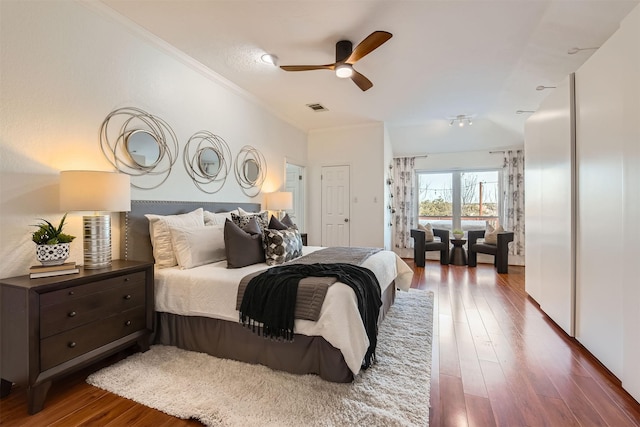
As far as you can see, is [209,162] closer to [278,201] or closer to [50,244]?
[278,201]

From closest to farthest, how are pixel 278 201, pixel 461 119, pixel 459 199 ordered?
1. pixel 278 201
2. pixel 461 119
3. pixel 459 199

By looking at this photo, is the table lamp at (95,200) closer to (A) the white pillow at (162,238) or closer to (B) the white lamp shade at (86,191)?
(B) the white lamp shade at (86,191)

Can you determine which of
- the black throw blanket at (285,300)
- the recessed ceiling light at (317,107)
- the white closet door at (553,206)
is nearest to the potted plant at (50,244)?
the black throw blanket at (285,300)

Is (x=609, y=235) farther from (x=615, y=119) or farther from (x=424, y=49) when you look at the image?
(x=424, y=49)

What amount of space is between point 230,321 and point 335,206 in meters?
3.85

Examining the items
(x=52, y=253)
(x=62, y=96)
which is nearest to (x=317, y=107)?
(x=62, y=96)

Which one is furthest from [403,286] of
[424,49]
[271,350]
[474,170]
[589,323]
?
[474,170]

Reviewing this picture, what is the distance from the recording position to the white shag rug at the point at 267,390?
1548 millimetres

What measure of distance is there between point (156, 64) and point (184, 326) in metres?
2.45

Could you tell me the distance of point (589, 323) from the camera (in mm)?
2291

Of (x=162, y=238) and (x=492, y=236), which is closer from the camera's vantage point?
(x=162, y=238)

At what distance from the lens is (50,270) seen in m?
1.77

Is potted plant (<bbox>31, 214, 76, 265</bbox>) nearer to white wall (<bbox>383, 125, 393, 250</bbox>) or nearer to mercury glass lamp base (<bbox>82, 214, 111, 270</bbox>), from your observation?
mercury glass lamp base (<bbox>82, 214, 111, 270</bbox>)

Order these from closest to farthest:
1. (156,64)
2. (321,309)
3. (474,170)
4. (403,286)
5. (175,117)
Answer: (321,309) < (156,64) < (175,117) < (403,286) < (474,170)
